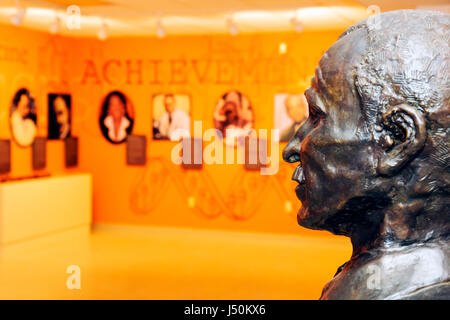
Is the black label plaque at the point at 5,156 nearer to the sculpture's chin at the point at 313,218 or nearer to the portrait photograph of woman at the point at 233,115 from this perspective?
the portrait photograph of woman at the point at 233,115

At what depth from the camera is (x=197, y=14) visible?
9164 millimetres

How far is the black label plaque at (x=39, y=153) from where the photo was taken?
10.5m

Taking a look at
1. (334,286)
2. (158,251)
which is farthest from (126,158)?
(334,286)

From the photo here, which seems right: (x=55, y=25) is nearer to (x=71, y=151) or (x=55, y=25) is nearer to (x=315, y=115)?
(x=71, y=151)

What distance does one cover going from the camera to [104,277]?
Answer: 780 cm

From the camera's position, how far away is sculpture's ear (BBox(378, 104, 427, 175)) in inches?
59.4

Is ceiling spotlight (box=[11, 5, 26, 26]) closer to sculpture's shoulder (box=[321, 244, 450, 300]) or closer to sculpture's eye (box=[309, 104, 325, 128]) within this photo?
sculpture's eye (box=[309, 104, 325, 128])

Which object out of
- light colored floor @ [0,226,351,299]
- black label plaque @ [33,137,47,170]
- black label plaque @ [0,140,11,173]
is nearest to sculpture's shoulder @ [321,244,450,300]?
light colored floor @ [0,226,351,299]

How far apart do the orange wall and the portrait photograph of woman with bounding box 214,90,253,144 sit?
11cm

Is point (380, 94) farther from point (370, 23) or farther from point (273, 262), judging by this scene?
point (273, 262)

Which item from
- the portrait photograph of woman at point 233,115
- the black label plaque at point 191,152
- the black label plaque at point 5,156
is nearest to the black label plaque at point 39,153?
the black label plaque at point 5,156

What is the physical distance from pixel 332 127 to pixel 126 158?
32.1 feet

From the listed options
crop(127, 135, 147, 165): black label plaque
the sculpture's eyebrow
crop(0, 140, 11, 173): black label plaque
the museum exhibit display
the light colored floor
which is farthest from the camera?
crop(127, 135, 147, 165): black label plaque

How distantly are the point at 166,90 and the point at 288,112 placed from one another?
7.02 ft
